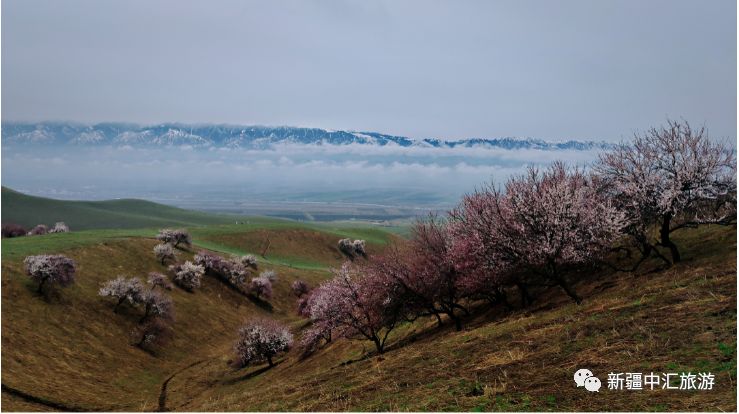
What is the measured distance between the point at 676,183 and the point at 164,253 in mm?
81652

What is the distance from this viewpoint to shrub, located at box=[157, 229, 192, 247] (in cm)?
9749

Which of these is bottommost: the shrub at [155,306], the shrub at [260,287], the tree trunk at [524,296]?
the shrub at [260,287]

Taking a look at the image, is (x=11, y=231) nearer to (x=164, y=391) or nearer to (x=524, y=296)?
(x=164, y=391)

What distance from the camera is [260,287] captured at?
88250mm

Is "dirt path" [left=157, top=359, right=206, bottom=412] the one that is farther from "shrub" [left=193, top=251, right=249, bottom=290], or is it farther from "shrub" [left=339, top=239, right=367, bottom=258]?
"shrub" [left=339, top=239, right=367, bottom=258]

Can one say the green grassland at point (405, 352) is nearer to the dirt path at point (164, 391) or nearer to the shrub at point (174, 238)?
the dirt path at point (164, 391)

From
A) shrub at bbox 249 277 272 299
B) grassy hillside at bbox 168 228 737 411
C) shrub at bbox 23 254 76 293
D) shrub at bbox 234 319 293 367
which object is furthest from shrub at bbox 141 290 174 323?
grassy hillside at bbox 168 228 737 411

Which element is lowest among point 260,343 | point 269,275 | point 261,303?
point 261,303

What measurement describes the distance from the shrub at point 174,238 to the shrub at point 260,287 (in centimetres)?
2203

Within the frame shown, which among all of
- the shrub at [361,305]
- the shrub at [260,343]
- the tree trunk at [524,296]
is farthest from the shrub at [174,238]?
the tree trunk at [524,296]

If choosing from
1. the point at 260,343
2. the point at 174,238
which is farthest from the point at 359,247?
the point at 260,343

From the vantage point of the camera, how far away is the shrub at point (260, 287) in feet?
288

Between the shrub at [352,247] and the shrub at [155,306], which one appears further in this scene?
the shrub at [352,247]

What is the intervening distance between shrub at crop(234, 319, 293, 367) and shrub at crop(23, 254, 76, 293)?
25.1 meters
